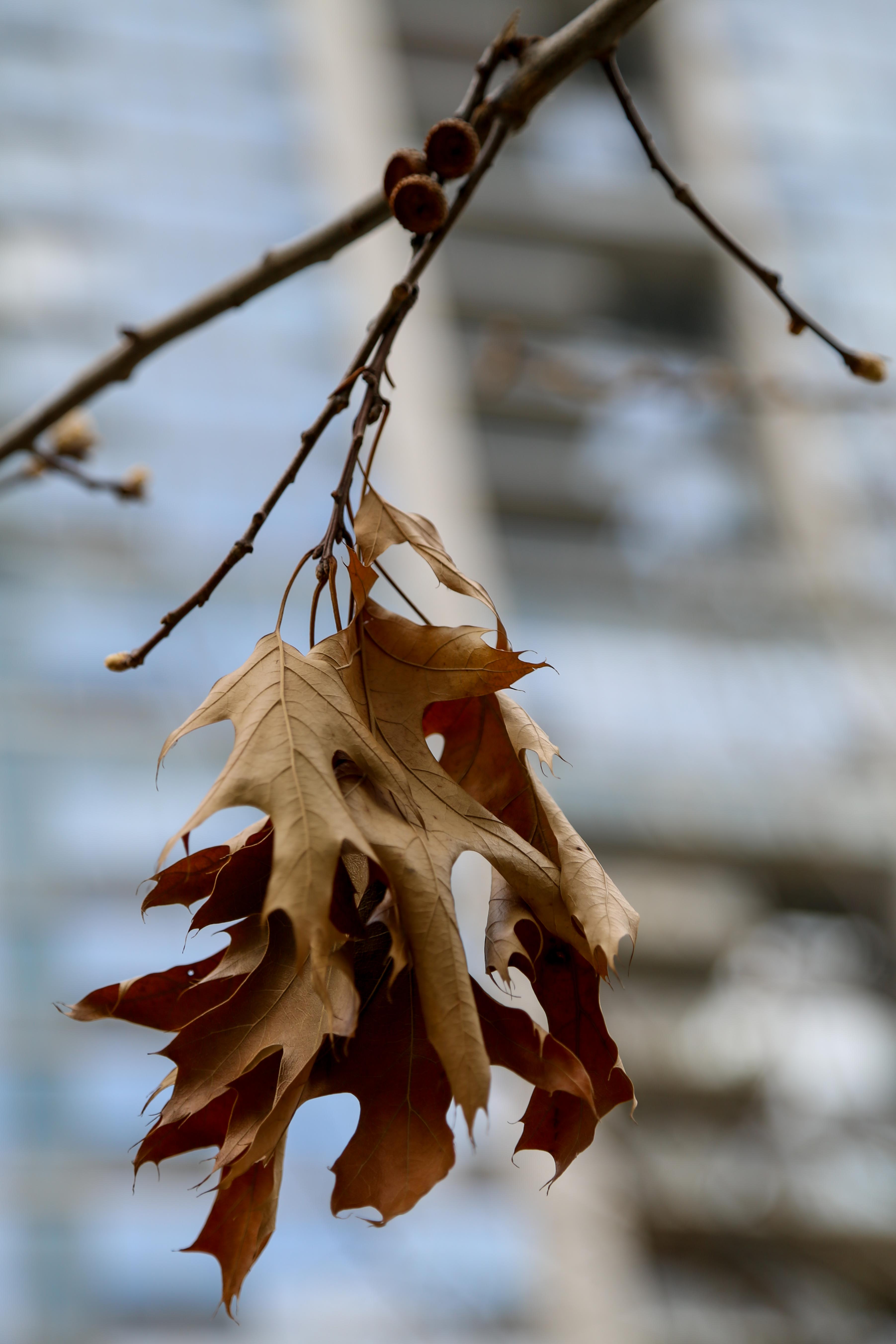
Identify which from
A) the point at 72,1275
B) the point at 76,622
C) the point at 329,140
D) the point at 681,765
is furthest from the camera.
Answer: the point at 329,140

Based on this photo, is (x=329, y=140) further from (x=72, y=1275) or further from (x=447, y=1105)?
(x=447, y=1105)

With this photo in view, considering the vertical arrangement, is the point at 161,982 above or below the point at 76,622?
above

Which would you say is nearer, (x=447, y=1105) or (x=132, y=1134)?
(x=447, y=1105)

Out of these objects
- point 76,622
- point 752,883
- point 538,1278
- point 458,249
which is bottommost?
point 538,1278

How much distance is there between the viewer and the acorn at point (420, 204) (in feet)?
1.83

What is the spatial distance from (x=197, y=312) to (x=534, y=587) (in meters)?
7.29

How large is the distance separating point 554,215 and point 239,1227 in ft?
32.3

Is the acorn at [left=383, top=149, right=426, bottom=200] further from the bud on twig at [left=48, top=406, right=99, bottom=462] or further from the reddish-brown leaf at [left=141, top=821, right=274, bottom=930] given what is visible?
the bud on twig at [left=48, top=406, right=99, bottom=462]

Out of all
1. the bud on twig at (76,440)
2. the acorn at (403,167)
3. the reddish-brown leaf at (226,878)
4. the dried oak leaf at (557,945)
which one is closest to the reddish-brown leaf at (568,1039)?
the dried oak leaf at (557,945)

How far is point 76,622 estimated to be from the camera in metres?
6.46

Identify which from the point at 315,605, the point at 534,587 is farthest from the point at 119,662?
the point at 534,587

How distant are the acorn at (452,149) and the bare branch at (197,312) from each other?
78 mm

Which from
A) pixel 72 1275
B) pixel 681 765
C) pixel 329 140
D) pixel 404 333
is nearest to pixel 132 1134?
pixel 72 1275

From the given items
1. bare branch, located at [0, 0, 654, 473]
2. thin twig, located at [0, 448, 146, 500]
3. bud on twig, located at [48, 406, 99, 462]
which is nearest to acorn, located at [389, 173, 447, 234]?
bare branch, located at [0, 0, 654, 473]
